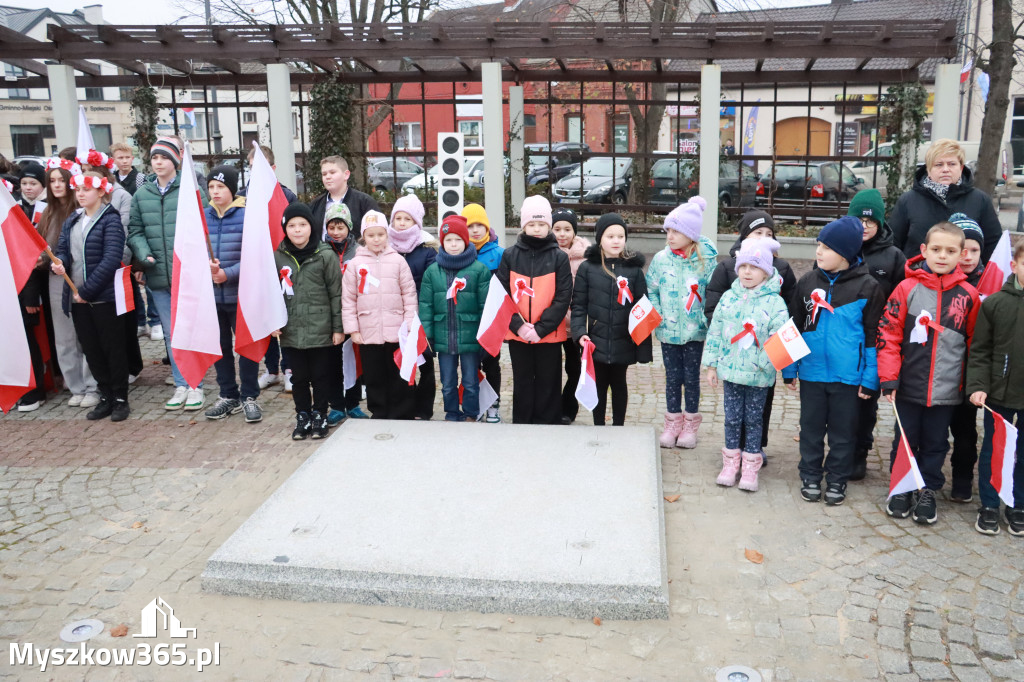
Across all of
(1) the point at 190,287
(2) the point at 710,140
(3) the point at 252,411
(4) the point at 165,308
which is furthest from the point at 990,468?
(2) the point at 710,140

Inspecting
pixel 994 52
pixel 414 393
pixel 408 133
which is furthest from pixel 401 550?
pixel 408 133

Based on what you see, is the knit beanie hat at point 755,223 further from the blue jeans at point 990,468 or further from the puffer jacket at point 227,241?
the puffer jacket at point 227,241

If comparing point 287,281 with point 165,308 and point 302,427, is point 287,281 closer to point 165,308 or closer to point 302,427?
point 302,427

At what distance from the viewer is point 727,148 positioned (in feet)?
60.3

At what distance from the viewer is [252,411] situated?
7035mm

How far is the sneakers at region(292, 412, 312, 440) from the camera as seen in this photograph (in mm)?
6633

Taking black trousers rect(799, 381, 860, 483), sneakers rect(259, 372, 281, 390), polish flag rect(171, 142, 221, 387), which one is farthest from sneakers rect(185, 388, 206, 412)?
black trousers rect(799, 381, 860, 483)

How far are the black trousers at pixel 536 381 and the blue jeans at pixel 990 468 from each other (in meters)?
2.71

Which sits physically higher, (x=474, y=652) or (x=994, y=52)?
(x=994, y=52)

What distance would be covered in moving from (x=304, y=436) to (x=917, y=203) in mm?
4563

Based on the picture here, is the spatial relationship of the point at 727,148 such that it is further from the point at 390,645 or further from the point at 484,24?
the point at 390,645

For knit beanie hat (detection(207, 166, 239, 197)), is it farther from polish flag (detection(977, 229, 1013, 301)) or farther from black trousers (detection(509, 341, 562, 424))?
polish flag (detection(977, 229, 1013, 301))

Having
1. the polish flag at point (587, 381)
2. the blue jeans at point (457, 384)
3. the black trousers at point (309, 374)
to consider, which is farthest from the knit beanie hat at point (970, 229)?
the black trousers at point (309, 374)

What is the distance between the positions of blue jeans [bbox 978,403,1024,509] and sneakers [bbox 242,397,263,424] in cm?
504
